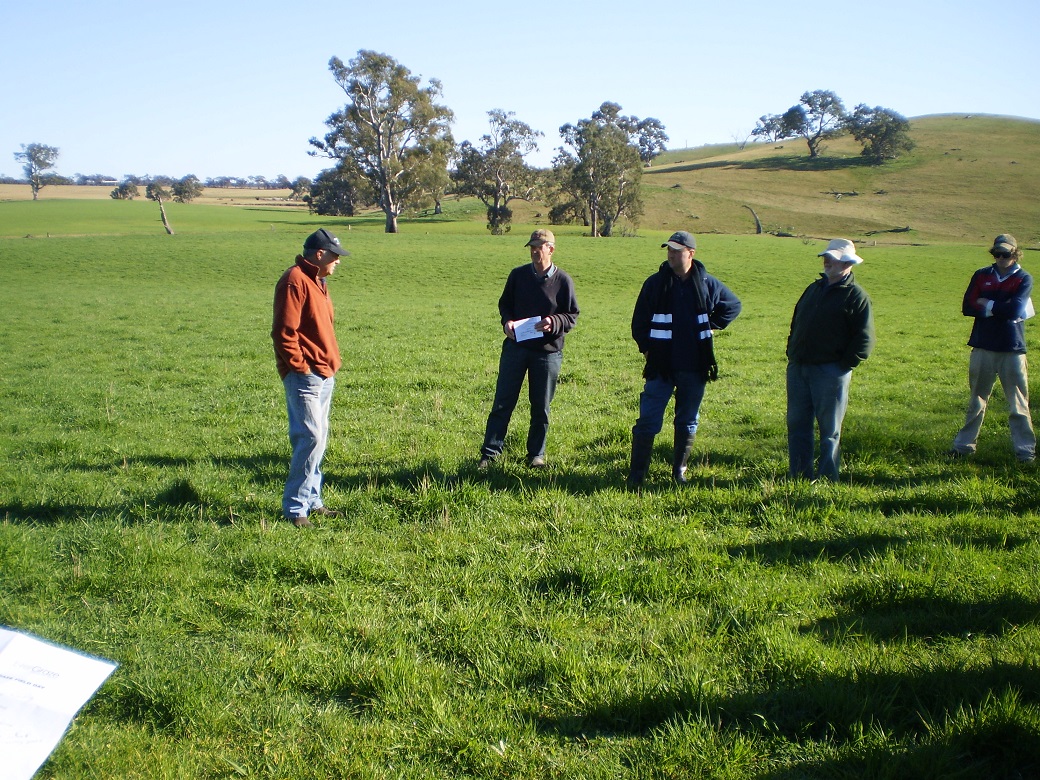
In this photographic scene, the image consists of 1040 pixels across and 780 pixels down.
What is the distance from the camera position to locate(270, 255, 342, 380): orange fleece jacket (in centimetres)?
578

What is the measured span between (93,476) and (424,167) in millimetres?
70155

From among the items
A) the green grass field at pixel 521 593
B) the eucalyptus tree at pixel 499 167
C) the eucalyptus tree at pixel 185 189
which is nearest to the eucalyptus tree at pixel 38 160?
the eucalyptus tree at pixel 185 189

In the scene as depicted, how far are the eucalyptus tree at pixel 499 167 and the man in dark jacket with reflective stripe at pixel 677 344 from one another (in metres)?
79.8

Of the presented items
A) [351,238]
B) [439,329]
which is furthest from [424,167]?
[439,329]

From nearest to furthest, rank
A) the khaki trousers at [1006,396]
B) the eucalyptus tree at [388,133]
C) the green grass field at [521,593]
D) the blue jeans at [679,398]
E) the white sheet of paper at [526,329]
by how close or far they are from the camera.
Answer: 1. the green grass field at [521,593]
2. the blue jeans at [679,398]
3. the white sheet of paper at [526,329]
4. the khaki trousers at [1006,396]
5. the eucalyptus tree at [388,133]

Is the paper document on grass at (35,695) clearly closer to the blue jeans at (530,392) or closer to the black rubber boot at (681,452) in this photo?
the blue jeans at (530,392)

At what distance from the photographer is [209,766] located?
3.20 metres

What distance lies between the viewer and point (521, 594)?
4.68 meters

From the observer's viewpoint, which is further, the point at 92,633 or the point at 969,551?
the point at 969,551

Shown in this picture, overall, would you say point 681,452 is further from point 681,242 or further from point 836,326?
point 681,242

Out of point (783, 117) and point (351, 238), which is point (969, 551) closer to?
point (351, 238)

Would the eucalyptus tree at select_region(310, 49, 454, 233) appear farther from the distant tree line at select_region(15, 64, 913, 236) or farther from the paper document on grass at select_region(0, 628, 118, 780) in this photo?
the paper document on grass at select_region(0, 628, 118, 780)

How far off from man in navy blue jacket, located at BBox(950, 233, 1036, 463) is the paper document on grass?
26.1ft

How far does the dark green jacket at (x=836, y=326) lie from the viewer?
21.5ft
